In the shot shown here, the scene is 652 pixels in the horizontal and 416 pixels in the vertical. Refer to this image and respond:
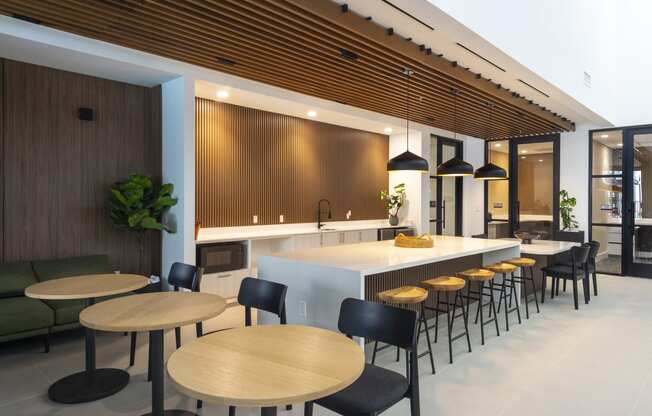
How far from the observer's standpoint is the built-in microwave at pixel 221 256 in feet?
16.7

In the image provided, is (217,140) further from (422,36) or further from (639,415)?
(639,415)

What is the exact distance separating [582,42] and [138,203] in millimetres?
6928

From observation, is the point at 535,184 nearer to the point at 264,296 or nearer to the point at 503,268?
the point at 503,268

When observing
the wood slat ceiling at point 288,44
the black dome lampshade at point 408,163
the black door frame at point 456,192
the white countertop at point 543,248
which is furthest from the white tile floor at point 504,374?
the black door frame at point 456,192

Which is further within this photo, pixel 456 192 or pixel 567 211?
pixel 456 192

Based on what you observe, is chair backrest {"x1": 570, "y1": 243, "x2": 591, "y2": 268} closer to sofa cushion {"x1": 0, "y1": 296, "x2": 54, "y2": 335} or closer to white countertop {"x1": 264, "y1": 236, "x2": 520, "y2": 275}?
white countertop {"x1": 264, "y1": 236, "x2": 520, "y2": 275}

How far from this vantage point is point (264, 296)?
9.11 ft

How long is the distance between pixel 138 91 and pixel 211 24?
7.05 feet

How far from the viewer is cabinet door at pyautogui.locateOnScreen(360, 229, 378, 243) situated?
24.2ft

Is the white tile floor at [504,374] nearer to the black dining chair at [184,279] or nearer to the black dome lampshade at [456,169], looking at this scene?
the black dining chair at [184,279]

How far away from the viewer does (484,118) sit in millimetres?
7395

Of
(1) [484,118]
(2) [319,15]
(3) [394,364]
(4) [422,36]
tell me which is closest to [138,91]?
(2) [319,15]

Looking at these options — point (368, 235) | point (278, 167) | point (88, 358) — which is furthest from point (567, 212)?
point (88, 358)

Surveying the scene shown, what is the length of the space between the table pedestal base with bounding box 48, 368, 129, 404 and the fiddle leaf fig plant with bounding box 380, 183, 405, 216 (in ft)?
20.3
